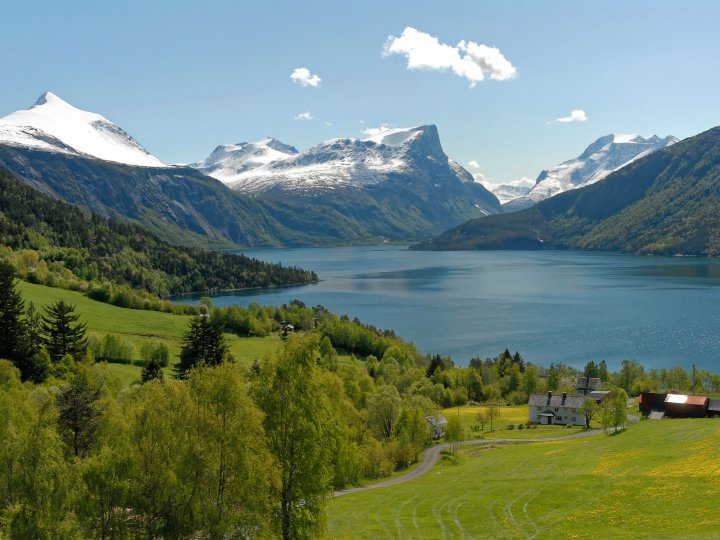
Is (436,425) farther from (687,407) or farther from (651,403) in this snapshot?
(687,407)

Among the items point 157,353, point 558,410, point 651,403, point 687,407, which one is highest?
point 157,353

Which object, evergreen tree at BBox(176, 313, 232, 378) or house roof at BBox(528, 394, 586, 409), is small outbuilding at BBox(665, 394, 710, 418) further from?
evergreen tree at BBox(176, 313, 232, 378)

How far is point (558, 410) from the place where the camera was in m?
84.3

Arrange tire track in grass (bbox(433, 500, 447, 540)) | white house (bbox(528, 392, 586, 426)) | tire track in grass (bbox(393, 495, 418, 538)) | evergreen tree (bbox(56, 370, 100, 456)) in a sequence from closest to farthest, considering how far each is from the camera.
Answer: evergreen tree (bbox(56, 370, 100, 456)) < tire track in grass (bbox(433, 500, 447, 540)) < tire track in grass (bbox(393, 495, 418, 538)) < white house (bbox(528, 392, 586, 426))

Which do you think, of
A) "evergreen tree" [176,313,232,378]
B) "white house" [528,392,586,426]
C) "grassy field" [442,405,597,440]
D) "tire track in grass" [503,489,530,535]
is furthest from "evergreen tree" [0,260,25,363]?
"white house" [528,392,586,426]

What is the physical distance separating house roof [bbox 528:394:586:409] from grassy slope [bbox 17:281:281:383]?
41263 millimetres

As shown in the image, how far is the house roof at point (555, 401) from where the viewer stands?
8388 cm

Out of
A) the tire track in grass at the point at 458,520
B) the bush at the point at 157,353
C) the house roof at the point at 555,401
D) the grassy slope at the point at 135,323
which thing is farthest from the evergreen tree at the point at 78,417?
the house roof at the point at 555,401

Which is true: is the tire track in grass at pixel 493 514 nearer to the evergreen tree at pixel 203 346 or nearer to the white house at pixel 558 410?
the evergreen tree at pixel 203 346

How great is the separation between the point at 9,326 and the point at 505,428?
58493mm

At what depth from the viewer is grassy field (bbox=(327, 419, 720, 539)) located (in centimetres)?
3100

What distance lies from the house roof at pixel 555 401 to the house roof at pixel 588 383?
47.5 feet

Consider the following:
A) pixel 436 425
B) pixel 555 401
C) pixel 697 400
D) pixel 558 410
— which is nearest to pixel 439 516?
pixel 436 425

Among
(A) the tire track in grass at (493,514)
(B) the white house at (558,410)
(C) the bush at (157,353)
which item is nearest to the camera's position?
(A) the tire track in grass at (493,514)
